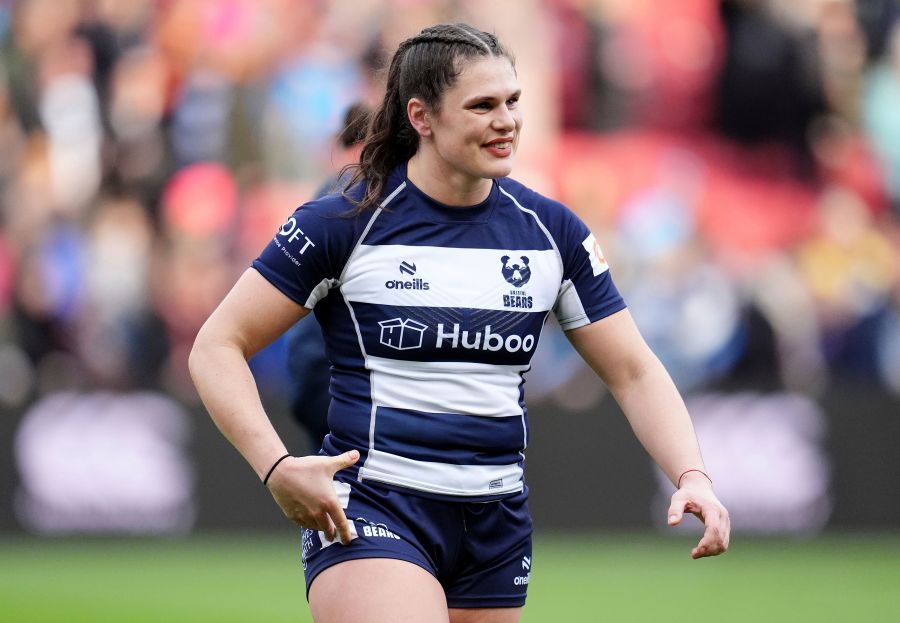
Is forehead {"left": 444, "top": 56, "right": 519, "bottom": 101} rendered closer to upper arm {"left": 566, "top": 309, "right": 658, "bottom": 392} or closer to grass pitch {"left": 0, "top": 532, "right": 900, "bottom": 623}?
upper arm {"left": 566, "top": 309, "right": 658, "bottom": 392}

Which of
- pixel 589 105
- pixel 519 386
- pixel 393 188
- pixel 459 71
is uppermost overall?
pixel 589 105

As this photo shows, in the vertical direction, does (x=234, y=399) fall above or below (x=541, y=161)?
below

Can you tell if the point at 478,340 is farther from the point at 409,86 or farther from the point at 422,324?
the point at 409,86

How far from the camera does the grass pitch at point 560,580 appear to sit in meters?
9.27

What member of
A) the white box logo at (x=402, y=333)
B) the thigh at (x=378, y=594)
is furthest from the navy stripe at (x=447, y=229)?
the thigh at (x=378, y=594)

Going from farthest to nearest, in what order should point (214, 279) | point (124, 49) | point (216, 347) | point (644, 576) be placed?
point (124, 49), point (214, 279), point (644, 576), point (216, 347)

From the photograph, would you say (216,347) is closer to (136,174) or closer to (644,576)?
(644,576)

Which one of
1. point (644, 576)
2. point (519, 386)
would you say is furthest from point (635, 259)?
point (519, 386)

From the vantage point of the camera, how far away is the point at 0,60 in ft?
44.2

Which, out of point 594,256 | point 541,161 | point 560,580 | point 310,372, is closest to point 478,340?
point 594,256

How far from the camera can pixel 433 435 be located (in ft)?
14.0

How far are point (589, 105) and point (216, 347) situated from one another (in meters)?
10.1

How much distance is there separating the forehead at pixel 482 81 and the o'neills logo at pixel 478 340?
63cm

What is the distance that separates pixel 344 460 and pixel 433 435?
0.31 meters
